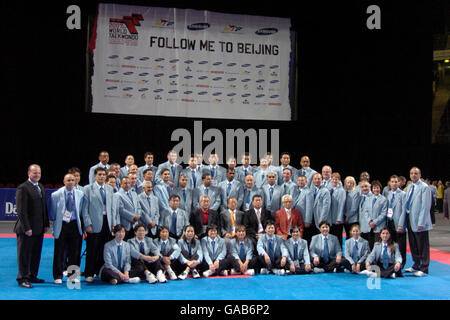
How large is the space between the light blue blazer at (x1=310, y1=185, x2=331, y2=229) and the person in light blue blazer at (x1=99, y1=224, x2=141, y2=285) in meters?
2.99

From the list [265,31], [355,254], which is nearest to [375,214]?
[355,254]

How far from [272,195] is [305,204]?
0.57 metres

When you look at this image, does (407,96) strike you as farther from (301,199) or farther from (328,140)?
(301,199)

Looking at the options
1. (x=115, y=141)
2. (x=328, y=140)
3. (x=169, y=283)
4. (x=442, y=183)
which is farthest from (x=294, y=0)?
(x=442, y=183)

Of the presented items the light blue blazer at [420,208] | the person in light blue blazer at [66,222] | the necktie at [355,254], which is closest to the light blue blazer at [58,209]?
the person in light blue blazer at [66,222]

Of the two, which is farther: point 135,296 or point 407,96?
point 407,96

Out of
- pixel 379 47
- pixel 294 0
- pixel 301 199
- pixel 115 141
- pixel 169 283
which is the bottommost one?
pixel 169 283

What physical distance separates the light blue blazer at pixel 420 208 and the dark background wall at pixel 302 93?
622 centimetres

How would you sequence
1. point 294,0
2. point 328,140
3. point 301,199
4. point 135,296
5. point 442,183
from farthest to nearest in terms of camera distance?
1. point 442,183
2. point 328,140
3. point 294,0
4. point 301,199
5. point 135,296

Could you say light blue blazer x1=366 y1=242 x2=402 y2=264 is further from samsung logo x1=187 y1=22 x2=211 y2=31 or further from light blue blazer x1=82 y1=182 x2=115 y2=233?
samsung logo x1=187 y1=22 x2=211 y2=31

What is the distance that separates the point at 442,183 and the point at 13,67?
606 inches

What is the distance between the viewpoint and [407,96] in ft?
43.2

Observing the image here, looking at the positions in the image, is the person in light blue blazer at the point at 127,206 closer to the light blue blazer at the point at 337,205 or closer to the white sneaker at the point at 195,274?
the white sneaker at the point at 195,274

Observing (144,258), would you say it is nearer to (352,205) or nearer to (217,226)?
(217,226)
